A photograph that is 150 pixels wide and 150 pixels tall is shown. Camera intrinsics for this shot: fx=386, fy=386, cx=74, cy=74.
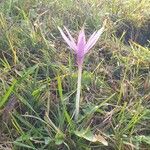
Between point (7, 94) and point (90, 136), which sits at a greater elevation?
point (7, 94)

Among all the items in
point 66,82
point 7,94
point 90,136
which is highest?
point 7,94

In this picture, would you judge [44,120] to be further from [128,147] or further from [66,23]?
[66,23]

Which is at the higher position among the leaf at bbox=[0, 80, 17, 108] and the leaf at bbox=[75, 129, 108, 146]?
the leaf at bbox=[0, 80, 17, 108]

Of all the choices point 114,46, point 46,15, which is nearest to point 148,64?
point 114,46

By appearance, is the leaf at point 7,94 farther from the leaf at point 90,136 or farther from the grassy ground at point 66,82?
the leaf at point 90,136

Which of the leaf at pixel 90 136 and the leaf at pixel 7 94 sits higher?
the leaf at pixel 7 94

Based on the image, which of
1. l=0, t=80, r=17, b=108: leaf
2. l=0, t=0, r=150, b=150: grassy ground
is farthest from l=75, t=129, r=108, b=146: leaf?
→ l=0, t=80, r=17, b=108: leaf

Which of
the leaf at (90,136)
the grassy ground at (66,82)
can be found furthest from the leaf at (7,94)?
the leaf at (90,136)

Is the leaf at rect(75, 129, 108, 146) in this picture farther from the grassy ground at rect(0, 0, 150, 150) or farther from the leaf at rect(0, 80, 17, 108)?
the leaf at rect(0, 80, 17, 108)

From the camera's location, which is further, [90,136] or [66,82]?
[66,82]
